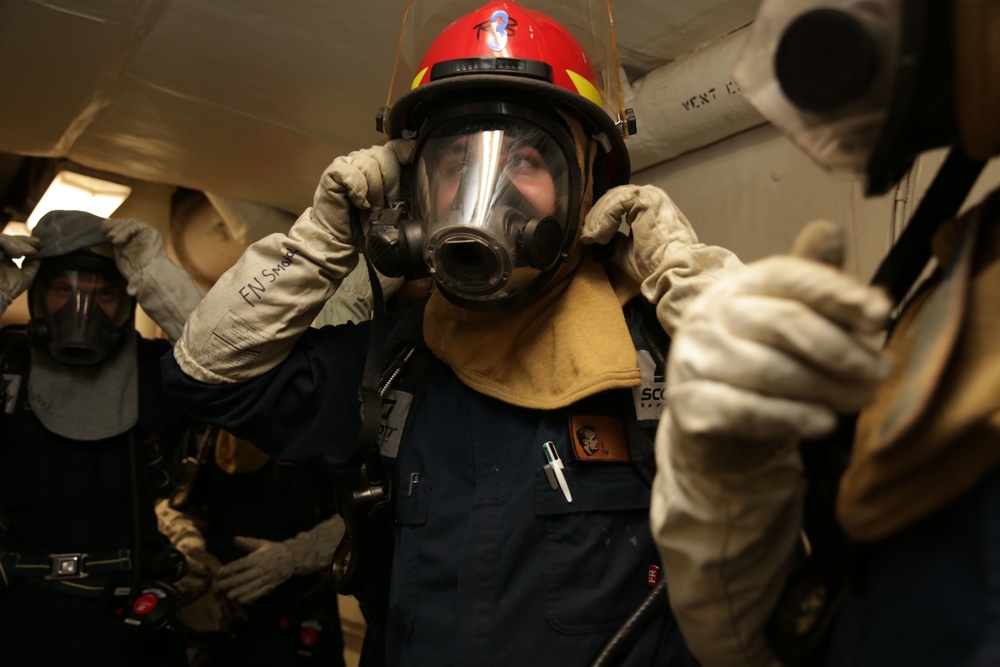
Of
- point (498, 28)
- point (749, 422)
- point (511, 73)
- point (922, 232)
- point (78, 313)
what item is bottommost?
point (749, 422)

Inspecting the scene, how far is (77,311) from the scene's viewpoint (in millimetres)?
2211

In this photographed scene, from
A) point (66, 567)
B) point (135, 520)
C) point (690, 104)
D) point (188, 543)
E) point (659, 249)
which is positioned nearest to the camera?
point (659, 249)

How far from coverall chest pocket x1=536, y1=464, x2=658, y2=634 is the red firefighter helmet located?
0.69 meters

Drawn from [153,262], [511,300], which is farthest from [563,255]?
[153,262]

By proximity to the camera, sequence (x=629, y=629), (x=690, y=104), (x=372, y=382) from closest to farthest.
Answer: (x=629, y=629)
(x=372, y=382)
(x=690, y=104)

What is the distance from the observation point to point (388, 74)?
2.20 m

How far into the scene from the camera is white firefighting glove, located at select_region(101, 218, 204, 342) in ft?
7.17

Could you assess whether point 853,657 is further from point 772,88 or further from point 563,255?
point 563,255

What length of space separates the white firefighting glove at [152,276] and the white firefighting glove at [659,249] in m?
1.35

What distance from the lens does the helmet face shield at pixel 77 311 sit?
86.6 inches

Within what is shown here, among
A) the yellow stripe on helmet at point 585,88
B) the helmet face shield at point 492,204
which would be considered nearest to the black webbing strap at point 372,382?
the helmet face shield at point 492,204

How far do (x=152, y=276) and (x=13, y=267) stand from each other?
0.42 metres

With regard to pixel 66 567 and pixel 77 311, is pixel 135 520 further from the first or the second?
pixel 77 311

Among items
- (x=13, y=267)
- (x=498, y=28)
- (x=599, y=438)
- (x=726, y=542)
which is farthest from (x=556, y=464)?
(x=13, y=267)
